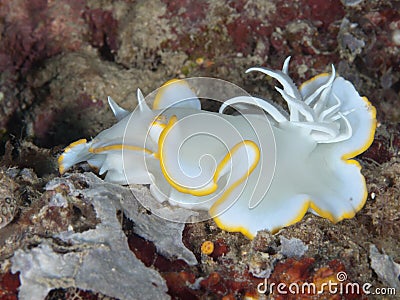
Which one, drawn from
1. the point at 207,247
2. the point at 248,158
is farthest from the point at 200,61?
the point at 207,247

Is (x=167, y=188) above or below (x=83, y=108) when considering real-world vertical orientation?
above

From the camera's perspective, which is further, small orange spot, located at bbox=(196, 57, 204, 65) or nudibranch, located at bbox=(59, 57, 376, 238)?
small orange spot, located at bbox=(196, 57, 204, 65)

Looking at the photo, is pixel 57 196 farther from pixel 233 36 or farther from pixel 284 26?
pixel 284 26

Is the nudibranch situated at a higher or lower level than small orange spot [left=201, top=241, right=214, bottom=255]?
higher

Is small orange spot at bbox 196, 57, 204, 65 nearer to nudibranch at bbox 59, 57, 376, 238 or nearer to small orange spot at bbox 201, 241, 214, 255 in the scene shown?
nudibranch at bbox 59, 57, 376, 238

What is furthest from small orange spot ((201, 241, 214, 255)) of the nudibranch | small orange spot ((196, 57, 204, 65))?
small orange spot ((196, 57, 204, 65))

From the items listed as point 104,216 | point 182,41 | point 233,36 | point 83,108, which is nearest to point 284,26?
point 233,36

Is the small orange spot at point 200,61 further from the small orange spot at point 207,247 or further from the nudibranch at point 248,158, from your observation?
the small orange spot at point 207,247
